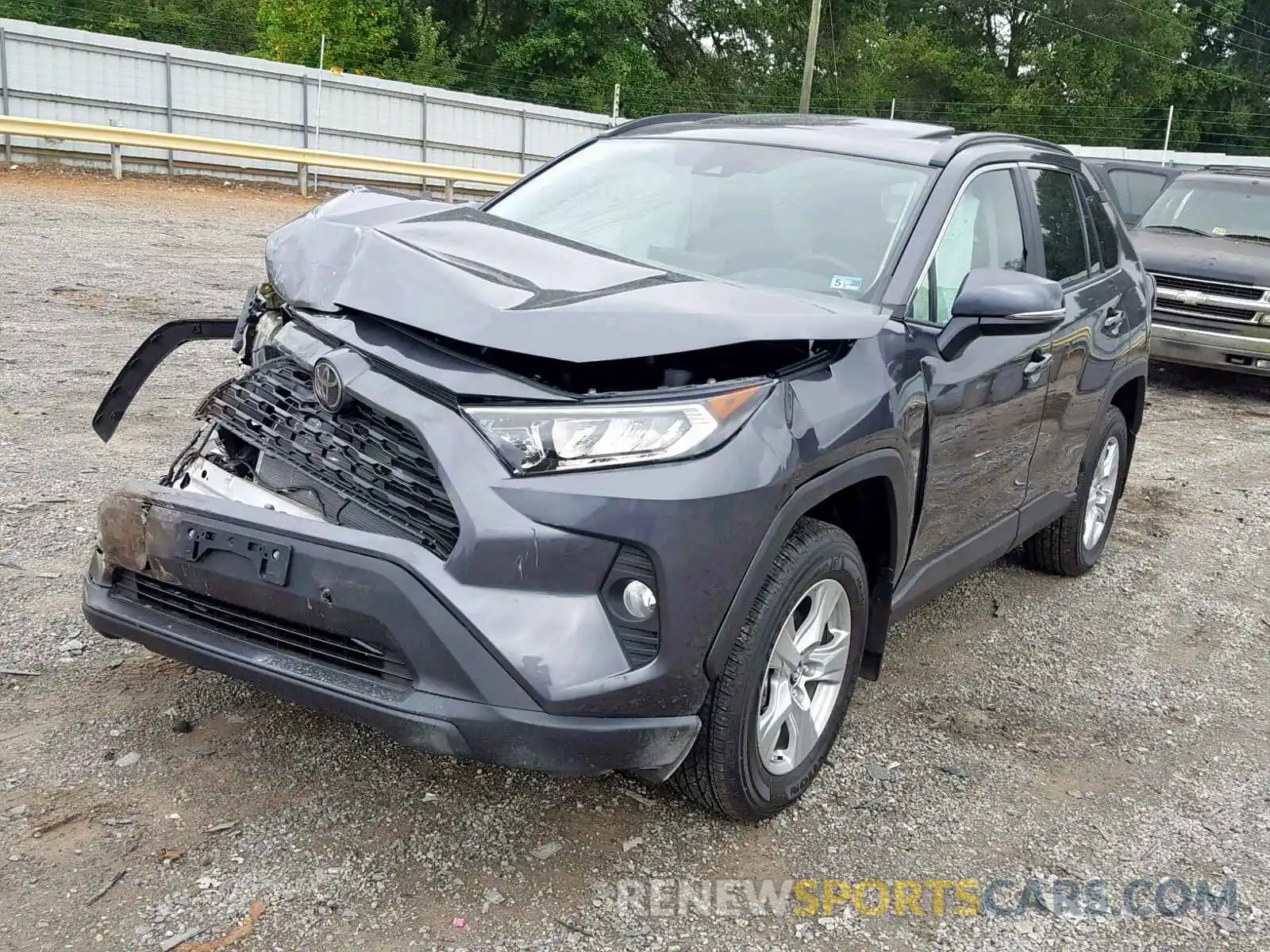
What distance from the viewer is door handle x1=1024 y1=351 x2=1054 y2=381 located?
4.02 m

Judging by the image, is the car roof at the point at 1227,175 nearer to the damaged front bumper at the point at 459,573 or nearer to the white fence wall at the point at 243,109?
the white fence wall at the point at 243,109

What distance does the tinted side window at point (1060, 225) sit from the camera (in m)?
4.50

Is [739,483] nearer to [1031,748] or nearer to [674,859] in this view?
[674,859]

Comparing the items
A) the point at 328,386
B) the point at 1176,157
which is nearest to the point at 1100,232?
the point at 328,386

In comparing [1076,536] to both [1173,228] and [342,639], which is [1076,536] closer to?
[342,639]

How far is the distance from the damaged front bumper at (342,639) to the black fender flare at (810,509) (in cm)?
21

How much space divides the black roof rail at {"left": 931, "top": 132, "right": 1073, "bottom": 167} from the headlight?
1.78m

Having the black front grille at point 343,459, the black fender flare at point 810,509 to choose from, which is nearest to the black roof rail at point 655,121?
the black fender flare at point 810,509

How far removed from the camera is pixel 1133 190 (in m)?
14.1

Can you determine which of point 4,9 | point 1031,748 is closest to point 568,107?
point 4,9

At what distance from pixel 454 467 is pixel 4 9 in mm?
38736

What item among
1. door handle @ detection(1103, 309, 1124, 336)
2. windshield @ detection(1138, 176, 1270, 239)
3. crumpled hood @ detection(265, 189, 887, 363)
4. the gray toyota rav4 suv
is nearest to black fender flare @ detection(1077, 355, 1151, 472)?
door handle @ detection(1103, 309, 1124, 336)

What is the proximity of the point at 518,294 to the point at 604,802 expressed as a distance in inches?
54.2

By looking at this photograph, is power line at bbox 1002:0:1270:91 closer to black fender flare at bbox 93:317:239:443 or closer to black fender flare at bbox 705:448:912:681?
black fender flare at bbox 705:448:912:681
